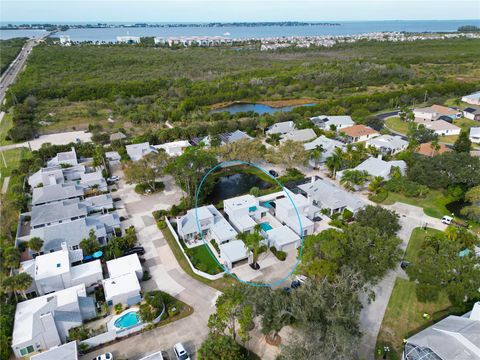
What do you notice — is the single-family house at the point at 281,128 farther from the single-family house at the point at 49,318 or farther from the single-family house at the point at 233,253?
the single-family house at the point at 49,318

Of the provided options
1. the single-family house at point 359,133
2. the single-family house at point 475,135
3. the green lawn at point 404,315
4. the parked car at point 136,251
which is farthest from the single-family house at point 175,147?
the single-family house at point 475,135

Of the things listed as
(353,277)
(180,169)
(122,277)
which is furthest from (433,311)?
(180,169)

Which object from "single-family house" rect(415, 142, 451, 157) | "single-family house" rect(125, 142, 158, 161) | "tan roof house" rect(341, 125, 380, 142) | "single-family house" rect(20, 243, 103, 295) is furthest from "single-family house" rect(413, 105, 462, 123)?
"single-family house" rect(20, 243, 103, 295)

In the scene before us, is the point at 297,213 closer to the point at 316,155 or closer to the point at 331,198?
the point at 331,198

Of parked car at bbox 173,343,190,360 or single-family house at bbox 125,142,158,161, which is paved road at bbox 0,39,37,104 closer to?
single-family house at bbox 125,142,158,161

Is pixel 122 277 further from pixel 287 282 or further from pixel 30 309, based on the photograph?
pixel 287 282
